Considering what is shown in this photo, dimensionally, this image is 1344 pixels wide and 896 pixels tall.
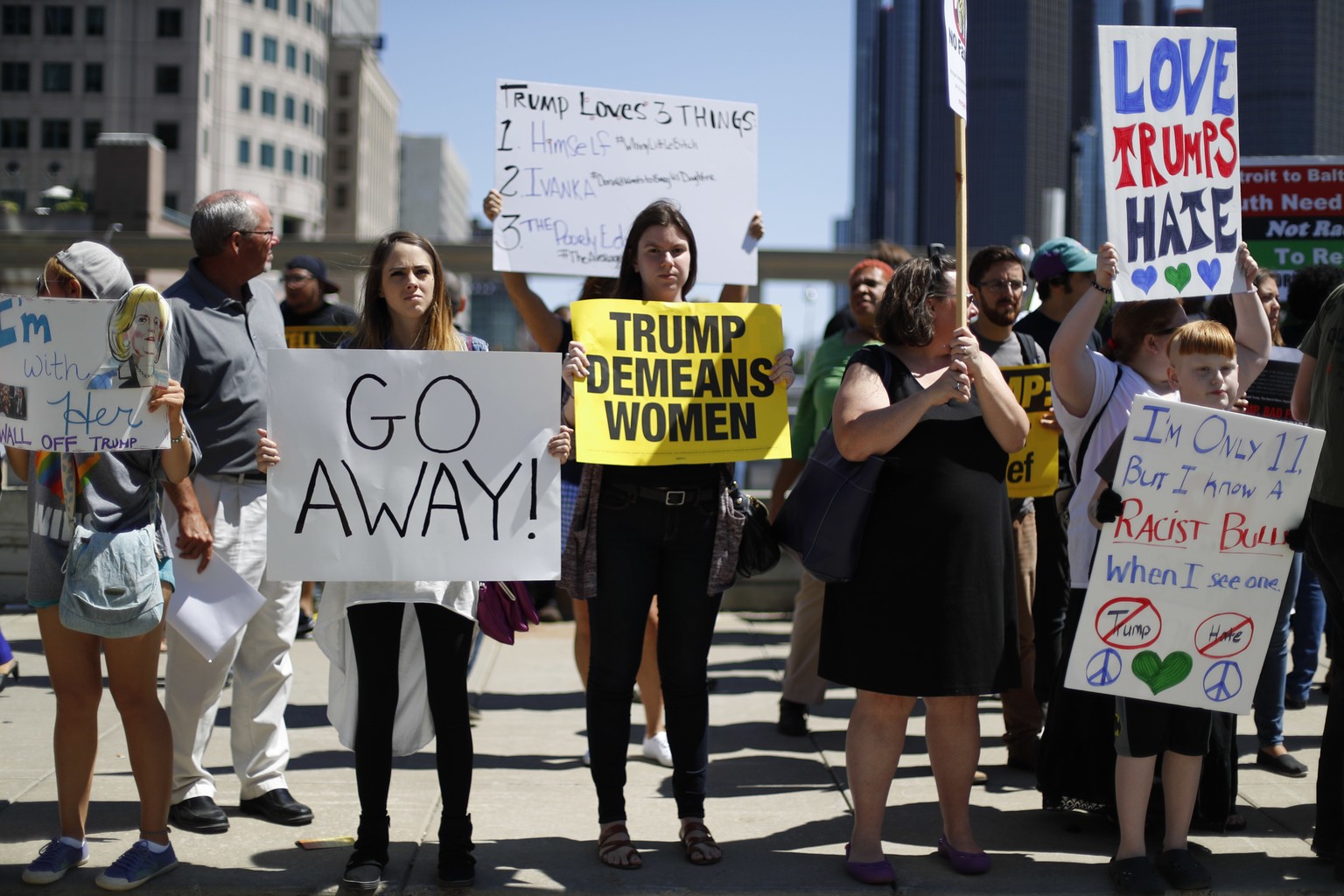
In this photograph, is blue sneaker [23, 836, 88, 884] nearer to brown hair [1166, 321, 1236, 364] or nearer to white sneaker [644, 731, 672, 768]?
white sneaker [644, 731, 672, 768]

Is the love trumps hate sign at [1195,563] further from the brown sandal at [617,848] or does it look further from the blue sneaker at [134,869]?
the blue sneaker at [134,869]

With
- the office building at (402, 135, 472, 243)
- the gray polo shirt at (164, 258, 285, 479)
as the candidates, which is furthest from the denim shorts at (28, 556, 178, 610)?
the office building at (402, 135, 472, 243)

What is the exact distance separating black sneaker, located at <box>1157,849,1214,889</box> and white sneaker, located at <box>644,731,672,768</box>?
87.4 inches

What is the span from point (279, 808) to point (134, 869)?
0.78 m

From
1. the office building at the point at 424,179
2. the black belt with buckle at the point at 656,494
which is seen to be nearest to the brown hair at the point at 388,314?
the black belt with buckle at the point at 656,494

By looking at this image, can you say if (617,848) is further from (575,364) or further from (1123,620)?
(1123,620)

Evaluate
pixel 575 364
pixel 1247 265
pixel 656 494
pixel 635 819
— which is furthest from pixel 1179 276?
pixel 635 819

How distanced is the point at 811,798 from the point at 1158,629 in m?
1.70

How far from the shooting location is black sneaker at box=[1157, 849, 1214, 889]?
13.6 feet

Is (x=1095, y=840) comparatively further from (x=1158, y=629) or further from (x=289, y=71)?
(x=289, y=71)

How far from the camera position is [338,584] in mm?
4285

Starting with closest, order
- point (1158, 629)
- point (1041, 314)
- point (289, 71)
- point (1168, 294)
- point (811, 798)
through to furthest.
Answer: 1. point (1158, 629)
2. point (1168, 294)
3. point (811, 798)
4. point (1041, 314)
5. point (289, 71)

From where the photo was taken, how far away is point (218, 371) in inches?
187

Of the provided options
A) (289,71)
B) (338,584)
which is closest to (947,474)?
(338,584)
